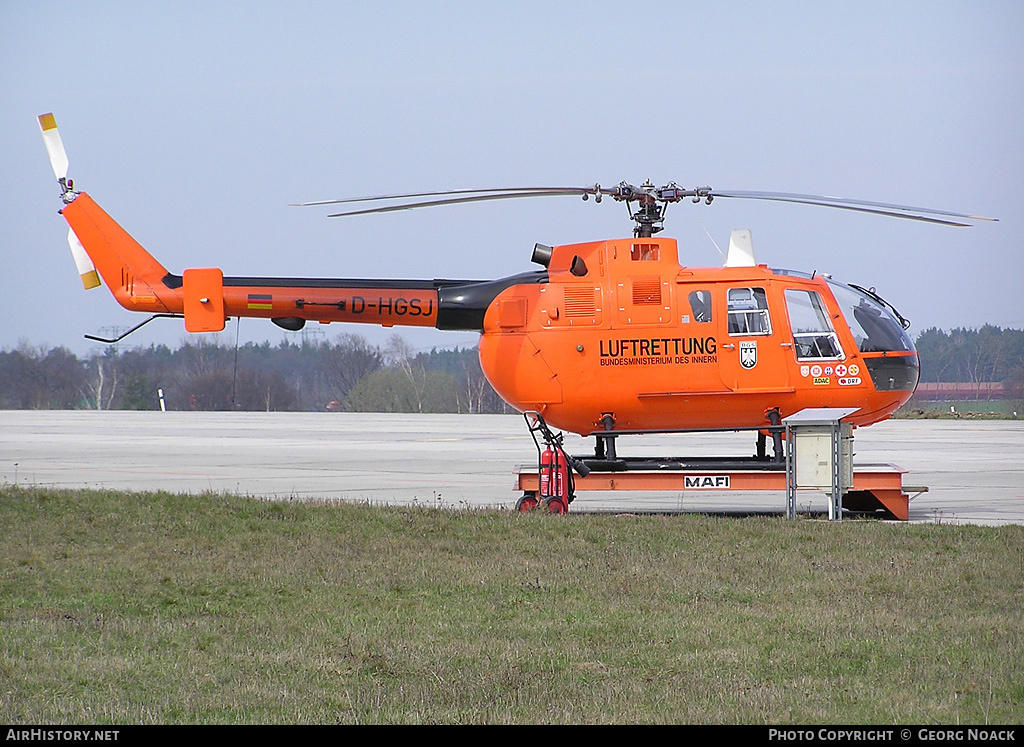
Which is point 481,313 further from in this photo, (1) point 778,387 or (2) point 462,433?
(2) point 462,433

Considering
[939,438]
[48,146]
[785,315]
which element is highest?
[48,146]

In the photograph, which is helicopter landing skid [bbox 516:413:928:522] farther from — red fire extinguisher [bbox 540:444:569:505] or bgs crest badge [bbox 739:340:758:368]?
bgs crest badge [bbox 739:340:758:368]

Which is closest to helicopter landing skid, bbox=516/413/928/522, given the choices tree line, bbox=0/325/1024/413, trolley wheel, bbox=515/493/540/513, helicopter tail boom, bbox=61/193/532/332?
trolley wheel, bbox=515/493/540/513

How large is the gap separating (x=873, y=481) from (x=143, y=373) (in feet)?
A: 264

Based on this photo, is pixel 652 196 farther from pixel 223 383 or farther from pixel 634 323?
pixel 223 383

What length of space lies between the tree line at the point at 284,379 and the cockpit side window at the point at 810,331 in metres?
63.5

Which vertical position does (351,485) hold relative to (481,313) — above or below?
below

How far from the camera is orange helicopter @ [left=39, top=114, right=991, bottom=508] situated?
13.1 m

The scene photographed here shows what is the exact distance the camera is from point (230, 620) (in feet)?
24.5

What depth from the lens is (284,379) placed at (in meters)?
101

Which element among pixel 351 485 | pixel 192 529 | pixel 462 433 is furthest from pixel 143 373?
pixel 192 529

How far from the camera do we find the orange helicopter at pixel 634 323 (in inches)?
514

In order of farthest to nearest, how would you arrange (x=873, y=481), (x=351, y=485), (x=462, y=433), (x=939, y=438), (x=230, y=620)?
(x=462, y=433)
(x=939, y=438)
(x=351, y=485)
(x=873, y=481)
(x=230, y=620)

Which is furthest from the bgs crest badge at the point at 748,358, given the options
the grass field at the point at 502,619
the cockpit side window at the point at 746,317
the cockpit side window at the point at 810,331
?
the grass field at the point at 502,619
